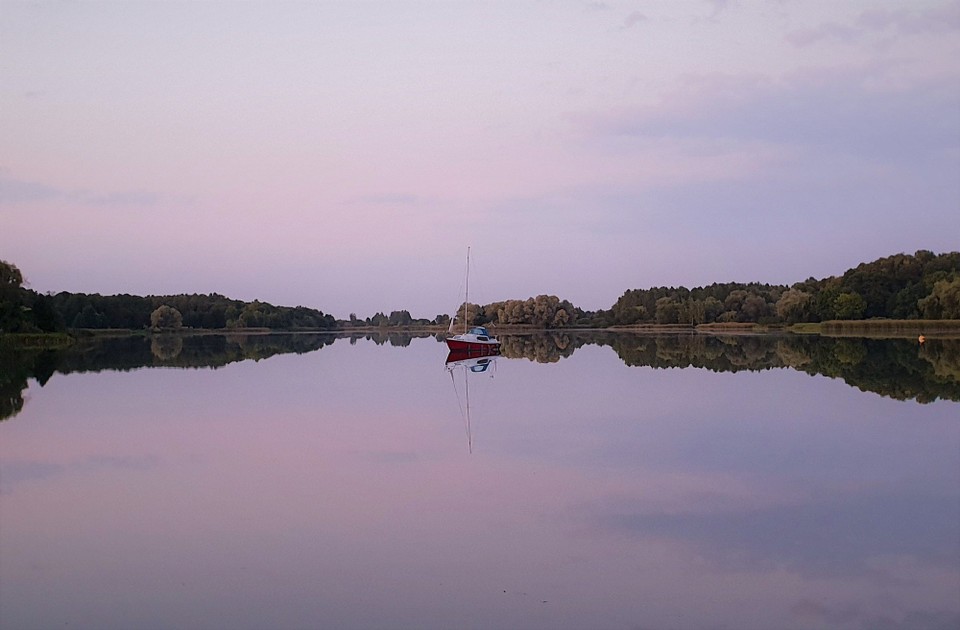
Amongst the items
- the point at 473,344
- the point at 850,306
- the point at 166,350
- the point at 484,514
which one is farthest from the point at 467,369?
the point at 850,306

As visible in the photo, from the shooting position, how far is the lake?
22.4 feet

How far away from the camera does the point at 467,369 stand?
3672 cm

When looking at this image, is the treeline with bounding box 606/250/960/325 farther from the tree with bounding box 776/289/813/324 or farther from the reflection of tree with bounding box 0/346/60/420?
the reflection of tree with bounding box 0/346/60/420

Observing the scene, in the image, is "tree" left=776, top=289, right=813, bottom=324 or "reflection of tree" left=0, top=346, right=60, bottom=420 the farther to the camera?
"tree" left=776, top=289, right=813, bottom=324

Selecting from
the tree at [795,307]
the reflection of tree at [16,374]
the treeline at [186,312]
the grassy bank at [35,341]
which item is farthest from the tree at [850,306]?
the treeline at [186,312]

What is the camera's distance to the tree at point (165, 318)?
363 ft

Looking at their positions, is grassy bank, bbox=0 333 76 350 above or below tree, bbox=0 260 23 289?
below

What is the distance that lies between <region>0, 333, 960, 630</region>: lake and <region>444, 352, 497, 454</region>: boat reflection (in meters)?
0.31

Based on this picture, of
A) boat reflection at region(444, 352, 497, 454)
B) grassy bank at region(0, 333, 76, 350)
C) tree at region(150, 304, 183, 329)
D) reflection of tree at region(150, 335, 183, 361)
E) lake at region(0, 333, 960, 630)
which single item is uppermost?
tree at region(150, 304, 183, 329)

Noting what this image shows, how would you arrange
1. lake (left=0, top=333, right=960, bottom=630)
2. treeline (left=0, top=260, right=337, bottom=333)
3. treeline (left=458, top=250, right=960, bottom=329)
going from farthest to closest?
1. treeline (left=458, top=250, right=960, bottom=329)
2. treeline (left=0, top=260, right=337, bottom=333)
3. lake (left=0, top=333, right=960, bottom=630)

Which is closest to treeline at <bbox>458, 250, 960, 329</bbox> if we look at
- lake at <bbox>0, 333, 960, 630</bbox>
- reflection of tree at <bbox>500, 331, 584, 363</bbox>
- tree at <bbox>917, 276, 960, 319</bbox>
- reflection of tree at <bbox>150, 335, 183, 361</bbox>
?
tree at <bbox>917, 276, 960, 319</bbox>

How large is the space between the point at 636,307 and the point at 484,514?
123m

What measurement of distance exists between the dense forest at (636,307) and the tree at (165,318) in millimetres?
124

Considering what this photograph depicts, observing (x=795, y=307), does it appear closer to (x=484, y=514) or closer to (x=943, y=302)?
(x=943, y=302)
